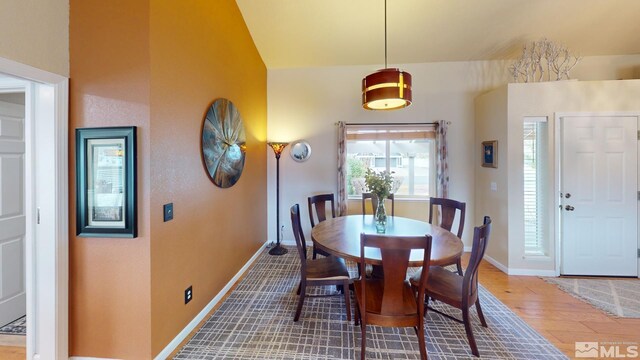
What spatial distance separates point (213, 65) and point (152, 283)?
2070 millimetres

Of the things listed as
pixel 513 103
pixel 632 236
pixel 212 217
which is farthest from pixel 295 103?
pixel 632 236

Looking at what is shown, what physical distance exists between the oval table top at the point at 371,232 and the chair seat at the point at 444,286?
277 millimetres

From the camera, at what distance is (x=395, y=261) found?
63.9 inches

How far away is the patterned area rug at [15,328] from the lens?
6.84ft

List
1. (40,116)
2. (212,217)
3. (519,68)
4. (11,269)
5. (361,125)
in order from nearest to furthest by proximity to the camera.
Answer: (40,116)
(11,269)
(212,217)
(519,68)
(361,125)

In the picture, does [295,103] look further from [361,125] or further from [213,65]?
[213,65]

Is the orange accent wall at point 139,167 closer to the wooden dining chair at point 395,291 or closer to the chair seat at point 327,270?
the chair seat at point 327,270

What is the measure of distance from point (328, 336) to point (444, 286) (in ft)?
3.42

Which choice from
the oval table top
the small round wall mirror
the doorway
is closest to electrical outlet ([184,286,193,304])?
the oval table top

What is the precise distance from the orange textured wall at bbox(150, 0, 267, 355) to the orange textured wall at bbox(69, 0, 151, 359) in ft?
0.21

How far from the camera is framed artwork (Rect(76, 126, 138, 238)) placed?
1686 mm

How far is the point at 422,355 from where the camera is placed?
1703mm

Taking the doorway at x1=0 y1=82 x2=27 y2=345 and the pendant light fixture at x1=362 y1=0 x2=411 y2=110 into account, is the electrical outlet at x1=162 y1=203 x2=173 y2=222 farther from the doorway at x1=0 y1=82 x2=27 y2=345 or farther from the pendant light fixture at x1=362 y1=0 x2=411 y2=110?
the pendant light fixture at x1=362 y1=0 x2=411 y2=110

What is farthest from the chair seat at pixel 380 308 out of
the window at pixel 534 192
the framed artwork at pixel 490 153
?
the framed artwork at pixel 490 153
